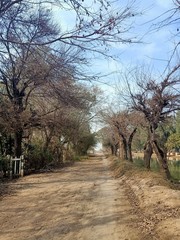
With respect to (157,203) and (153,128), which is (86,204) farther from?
(153,128)

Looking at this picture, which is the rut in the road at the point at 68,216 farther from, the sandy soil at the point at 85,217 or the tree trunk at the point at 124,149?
the tree trunk at the point at 124,149

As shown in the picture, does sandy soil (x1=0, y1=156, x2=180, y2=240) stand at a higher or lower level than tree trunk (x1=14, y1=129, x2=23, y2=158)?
lower

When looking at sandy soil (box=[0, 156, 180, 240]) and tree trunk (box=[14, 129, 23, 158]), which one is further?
tree trunk (box=[14, 129, 23, 158])

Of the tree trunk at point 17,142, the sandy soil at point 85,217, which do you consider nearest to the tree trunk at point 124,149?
the tree trunk at point 17,142

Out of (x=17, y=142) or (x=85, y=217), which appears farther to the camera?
(x=17, y=142)

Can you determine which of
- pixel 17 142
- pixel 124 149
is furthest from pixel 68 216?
pixel 124 149

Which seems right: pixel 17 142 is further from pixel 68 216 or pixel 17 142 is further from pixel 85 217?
pixel 85 217

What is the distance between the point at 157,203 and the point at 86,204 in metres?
2.09

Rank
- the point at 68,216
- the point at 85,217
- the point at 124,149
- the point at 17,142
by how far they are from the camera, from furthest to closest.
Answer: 1. the point at 124,149
2. the point at 17,142
3. the point at 68,216
4. the point at 85,217

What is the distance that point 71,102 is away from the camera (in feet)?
34.7

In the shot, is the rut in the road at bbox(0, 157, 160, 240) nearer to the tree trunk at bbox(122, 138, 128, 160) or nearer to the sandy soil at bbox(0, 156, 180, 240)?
the sandy soil at bbox(0, 156, 180, 240)

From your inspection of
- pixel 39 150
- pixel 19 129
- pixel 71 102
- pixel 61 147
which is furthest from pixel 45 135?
pixel 71 102

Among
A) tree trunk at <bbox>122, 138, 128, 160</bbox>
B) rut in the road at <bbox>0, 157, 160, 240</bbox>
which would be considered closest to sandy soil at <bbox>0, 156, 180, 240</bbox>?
rut in the road at <bbox>0, 157, 160, 240</bbox>

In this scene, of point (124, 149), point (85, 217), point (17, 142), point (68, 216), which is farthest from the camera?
point (124, 149)
